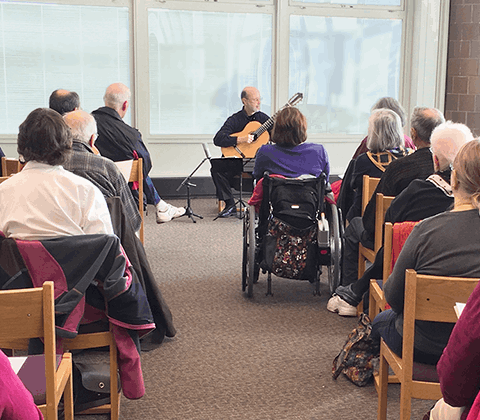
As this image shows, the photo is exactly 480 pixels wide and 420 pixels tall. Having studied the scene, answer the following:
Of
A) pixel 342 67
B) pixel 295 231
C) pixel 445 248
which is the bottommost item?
pixel 295 231

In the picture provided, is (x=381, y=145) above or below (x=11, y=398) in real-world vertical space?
above

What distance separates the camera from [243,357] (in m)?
3.10

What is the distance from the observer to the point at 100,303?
235 cm

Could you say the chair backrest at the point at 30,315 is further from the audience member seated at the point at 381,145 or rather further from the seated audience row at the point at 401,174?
the audience member seated at the point at 381,145

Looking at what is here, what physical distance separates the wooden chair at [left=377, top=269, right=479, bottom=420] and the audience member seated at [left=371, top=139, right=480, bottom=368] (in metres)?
0.11

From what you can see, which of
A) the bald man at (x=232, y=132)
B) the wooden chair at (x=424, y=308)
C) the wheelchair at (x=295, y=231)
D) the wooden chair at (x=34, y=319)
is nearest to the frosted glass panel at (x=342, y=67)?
the bald man at (x=232, y=132)

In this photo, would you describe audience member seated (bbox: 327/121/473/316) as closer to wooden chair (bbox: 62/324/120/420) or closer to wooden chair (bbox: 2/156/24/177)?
wooden chair (bbox: 62/324/120/420)

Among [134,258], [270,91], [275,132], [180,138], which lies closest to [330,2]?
[270,91]

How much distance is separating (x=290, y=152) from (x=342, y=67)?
177 inches

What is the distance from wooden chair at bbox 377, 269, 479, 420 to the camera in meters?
1.78

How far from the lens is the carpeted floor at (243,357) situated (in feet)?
8.49

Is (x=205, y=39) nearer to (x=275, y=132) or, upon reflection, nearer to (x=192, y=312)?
(x=275, y=132)

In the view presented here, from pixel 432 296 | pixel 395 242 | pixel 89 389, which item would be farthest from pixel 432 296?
pixel 89 389

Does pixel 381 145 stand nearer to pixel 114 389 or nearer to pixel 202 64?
pixel 114 389
